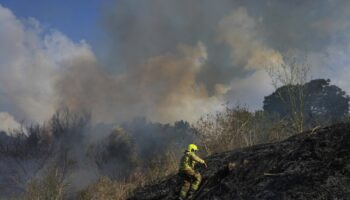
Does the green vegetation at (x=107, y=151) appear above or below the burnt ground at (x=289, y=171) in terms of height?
above

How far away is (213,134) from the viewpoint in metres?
30.7

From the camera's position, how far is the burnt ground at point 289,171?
39.2 feet

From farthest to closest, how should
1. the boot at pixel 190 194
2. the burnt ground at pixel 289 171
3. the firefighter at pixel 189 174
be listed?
the boot at pixel 190 194 → the firefighter at pixel 189 174 → the burnt ground at pixel 289 171

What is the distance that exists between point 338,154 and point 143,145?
61.2 metres

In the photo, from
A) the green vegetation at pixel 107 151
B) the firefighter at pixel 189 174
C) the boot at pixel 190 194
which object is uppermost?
the green vegetation at pixel 107 151

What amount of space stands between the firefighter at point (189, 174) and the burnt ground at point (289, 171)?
0.33 m

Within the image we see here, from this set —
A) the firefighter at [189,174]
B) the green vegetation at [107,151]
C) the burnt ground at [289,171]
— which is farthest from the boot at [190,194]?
the green vegetation at [107,151]

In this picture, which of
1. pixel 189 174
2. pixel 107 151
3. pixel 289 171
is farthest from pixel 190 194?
pixel 107 151

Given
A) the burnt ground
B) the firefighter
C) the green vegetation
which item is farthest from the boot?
the green vegetation

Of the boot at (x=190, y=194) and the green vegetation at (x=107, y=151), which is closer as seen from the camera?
the boot at (x=190, y=194)

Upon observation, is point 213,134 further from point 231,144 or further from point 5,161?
point 5,161

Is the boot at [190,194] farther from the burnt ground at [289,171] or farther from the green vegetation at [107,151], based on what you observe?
the green vegetation at [107,151]

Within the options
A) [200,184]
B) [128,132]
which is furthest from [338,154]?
[128,132]

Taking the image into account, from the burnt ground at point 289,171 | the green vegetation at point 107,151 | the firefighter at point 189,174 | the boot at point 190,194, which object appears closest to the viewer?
the burnt ground at point 289,171
